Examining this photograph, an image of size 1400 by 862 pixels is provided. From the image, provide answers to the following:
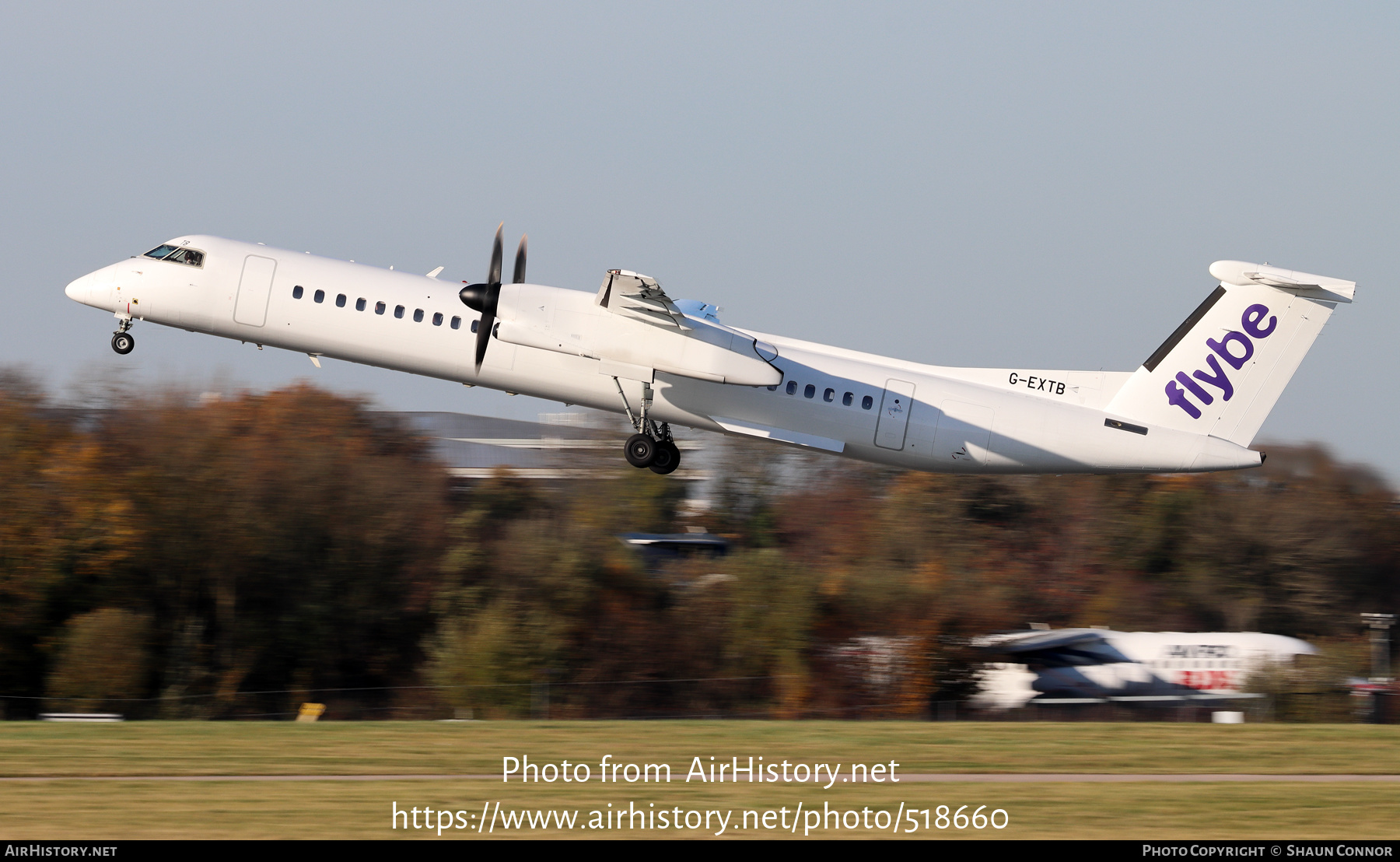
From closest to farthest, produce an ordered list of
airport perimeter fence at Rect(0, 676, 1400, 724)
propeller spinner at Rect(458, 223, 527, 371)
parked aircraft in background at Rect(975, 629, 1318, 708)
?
1. propeller spinner at Rect(458, 223, 527, 371)
2. airport perimeter fence at Rect(0, 676, 1400, 724)
3. parked aircraft in background at Rect(975, 629, 1318, 708)

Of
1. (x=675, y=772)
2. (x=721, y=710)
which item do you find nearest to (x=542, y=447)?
(x=721, y=710)

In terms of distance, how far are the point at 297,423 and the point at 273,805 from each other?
32476 mm

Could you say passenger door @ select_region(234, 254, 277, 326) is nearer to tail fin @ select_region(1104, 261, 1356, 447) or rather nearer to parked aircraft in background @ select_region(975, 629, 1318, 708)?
tail fin @ select_region(1104, 261, 1356, 447)

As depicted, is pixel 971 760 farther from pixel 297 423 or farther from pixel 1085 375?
pixel 297 423

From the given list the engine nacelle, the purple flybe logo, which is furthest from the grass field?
the engine nacelle

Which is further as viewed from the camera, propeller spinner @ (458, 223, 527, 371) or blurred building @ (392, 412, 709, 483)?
blurred building @ (392, 412, 709, 483)

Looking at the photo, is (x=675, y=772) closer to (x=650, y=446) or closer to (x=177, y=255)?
(x=650, y=446)

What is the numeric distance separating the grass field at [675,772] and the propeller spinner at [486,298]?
577 cm

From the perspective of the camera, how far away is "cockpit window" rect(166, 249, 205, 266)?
2178 cm

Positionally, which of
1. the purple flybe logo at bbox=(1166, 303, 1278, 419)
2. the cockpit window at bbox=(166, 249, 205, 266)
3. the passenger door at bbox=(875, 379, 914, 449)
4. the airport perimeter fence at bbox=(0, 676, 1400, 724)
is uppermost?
the purple flybe logo at bbox=(1166, 303, 1278, 419)

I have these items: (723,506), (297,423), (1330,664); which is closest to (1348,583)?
(1330,664)

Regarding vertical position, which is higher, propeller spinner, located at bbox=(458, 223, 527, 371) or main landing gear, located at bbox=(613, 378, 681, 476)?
propeller spinner, located at bbox=(458, 223, 527, 371)

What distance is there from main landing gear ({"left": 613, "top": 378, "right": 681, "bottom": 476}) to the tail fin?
708 centimetres

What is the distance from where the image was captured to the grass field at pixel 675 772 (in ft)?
39.7
